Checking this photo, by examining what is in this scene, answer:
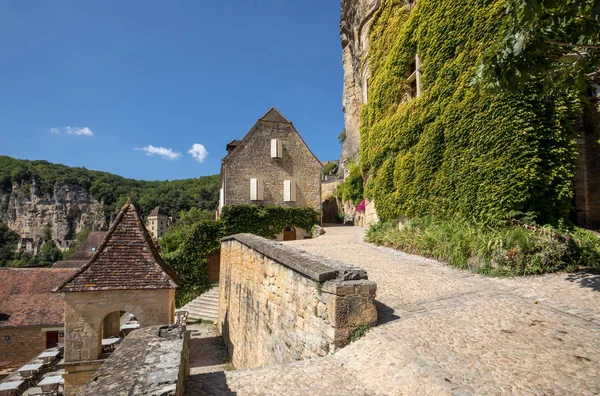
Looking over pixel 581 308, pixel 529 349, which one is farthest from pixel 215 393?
pixel 581 308

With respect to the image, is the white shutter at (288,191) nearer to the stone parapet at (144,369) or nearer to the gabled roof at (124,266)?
the gabled roof at (124,266)

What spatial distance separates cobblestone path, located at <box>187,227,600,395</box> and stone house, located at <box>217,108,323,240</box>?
1604 centimetres

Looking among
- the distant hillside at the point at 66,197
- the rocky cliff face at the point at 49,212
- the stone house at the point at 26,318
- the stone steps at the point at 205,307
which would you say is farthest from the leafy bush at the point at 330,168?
the rocky cliff face at the point at 49,212

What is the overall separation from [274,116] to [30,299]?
1901cm

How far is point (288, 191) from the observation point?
2109 cm

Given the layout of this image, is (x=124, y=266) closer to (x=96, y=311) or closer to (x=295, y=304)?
(x=96, y=311)

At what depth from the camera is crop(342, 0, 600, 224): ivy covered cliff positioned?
7.39 meters

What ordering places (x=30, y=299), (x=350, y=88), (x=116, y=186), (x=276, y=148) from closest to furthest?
(x=30, y=299)
(x=276, y=148)
(x=350, y=88)
(x=116, y=186)

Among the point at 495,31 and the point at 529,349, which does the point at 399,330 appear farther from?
the point at 495,31

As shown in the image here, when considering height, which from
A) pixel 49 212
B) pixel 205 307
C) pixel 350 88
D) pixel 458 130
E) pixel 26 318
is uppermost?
pixel 350 88

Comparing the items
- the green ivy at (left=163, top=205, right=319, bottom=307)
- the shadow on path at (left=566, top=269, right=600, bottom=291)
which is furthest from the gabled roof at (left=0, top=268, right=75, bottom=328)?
the shadow on path at (left=566, top=269, right=600, bottom=291)

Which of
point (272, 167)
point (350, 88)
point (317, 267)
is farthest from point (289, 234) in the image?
point (350, 88)

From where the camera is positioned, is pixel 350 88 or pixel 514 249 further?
pixel 350 88

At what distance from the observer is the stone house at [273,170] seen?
66.6 feet
